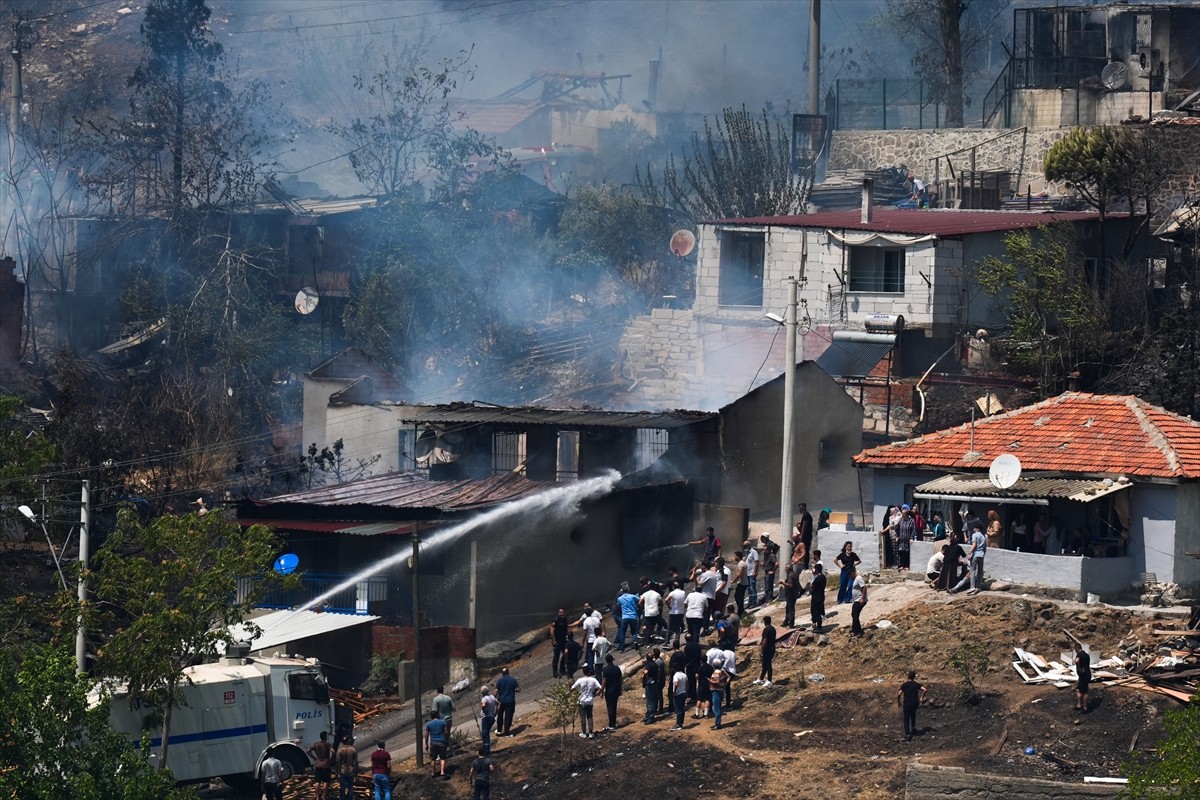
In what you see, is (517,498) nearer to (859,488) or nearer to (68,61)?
(859,488)

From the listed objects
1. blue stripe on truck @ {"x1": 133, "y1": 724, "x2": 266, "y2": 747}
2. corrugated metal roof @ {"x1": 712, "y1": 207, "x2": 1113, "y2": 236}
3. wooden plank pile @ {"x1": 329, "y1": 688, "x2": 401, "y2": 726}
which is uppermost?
corrugated metal roof @ {"x1": 712, "y1": 207, "x2": 1113, "y2": 236}

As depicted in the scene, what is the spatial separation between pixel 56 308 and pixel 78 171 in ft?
33.3

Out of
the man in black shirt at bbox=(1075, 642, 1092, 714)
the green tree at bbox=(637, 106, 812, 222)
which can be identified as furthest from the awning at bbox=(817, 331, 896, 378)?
the green tree at bbox=(637, 106, 812, 222)

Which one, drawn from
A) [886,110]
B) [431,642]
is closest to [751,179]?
[886,110]

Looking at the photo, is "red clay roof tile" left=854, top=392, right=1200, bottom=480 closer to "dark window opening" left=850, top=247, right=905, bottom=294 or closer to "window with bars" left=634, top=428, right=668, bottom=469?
"window with bars" left=634, top=428, right=668, bottom=469

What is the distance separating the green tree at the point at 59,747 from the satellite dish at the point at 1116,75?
42201 mm

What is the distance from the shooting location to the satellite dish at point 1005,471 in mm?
33031

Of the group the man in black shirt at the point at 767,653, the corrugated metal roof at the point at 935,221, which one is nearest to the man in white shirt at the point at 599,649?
the man in black shirt at the point at 767,653

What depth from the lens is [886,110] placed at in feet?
239

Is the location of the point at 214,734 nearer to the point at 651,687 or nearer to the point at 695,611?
the point at 651,687

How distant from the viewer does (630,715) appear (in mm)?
31312

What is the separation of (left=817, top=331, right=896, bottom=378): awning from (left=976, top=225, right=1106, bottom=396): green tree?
9.54 feet

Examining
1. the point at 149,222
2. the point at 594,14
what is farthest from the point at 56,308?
the point at 594,14

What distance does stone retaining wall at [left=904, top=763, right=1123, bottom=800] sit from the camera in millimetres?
24625
